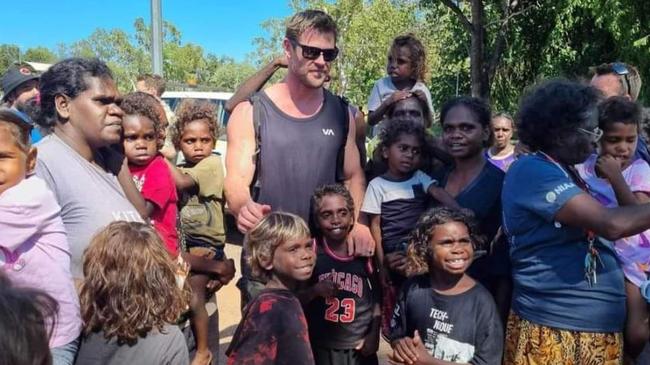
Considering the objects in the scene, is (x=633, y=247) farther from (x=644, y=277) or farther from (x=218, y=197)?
(x=218, y=197)

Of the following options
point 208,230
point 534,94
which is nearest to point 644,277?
→ point 534,94

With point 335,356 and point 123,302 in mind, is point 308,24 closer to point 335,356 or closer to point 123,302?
point 123,302

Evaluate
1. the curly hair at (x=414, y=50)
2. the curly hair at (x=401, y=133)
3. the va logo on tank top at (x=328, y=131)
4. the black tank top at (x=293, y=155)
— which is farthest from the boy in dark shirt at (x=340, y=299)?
the curly hair at (x=414, y=50)

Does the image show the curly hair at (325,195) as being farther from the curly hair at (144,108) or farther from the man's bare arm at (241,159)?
the curly hair at (144,108)

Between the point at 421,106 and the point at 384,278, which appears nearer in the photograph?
the point at 384,278

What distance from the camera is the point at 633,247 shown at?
270 cm

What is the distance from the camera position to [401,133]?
3.22 m

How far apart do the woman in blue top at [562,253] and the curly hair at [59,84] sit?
1.85m

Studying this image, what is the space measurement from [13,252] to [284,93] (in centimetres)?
158

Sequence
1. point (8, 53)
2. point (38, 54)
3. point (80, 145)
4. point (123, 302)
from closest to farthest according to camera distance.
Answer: point (123, 302) → point (80, 145) → point (8, 53) → point (38, 54)

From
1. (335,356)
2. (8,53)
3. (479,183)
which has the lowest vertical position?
(335,356)

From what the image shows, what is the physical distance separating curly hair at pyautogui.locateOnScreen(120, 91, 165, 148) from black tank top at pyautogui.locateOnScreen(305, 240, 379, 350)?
3.70ft

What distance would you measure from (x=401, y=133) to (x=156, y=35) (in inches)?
212

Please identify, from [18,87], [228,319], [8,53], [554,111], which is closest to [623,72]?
[554,111]
